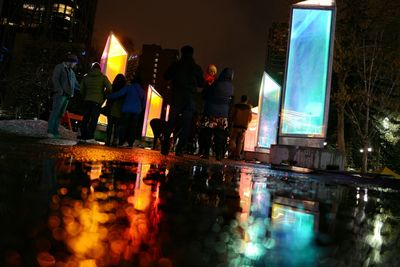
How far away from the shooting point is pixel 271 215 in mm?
2133

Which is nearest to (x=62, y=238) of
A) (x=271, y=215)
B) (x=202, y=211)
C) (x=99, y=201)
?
(x=99, y=201)

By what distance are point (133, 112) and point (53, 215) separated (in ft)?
29.2

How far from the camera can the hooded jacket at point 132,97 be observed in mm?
10250

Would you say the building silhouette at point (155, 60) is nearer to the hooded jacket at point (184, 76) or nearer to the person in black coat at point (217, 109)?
the person in black coat at point (217, 109)

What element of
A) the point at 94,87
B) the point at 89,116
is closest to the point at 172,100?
the point at 94,87

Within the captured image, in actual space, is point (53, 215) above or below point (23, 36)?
below

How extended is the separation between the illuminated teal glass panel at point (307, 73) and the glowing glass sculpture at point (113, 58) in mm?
6696

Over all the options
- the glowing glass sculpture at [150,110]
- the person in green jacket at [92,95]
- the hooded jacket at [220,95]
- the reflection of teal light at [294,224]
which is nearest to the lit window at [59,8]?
the glowing glass sculpture at [150,110]

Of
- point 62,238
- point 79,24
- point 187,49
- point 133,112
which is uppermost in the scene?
point 79,24

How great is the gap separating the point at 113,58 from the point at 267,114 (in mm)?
9064

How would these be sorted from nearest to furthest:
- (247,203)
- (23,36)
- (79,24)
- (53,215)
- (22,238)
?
(22,238) → (53,215) → (247,203) → (23,36) → (79,24)

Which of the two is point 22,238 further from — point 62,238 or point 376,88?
point 376,88

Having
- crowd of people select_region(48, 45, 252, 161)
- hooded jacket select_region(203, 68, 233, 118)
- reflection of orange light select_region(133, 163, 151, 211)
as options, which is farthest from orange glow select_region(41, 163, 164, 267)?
hooded jacket select_region(203, 68, 233, 118)

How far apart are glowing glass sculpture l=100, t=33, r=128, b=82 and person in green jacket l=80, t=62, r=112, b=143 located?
516cm
